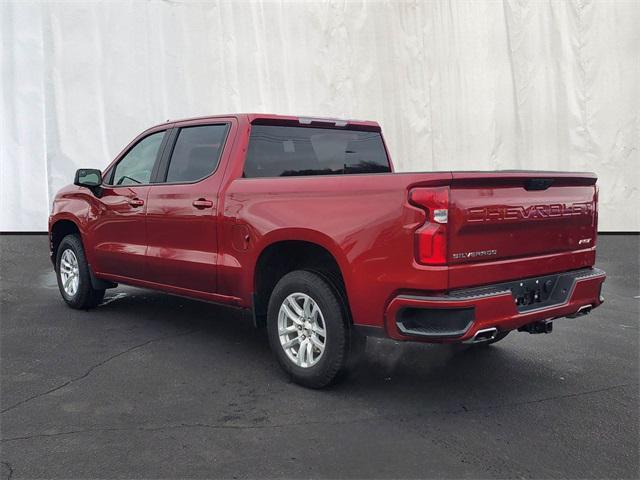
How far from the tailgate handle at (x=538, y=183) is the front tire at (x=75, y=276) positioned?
447 centimetres

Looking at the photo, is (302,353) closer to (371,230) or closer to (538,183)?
(371,230)

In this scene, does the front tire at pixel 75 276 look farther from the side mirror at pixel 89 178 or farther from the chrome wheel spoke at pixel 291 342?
the chrome wheel spoke at pixel 291 342

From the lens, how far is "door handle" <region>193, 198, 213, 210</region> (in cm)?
472

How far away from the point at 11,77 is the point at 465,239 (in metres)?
9.80

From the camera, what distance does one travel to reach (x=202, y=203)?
479 cm

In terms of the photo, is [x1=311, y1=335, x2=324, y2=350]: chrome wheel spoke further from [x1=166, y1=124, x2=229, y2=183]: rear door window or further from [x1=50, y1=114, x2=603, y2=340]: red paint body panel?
[x1=166, y1=124, x2=229, y2=183]: rear door window

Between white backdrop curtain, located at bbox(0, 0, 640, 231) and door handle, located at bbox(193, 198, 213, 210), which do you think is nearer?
door handle, located at bbox(193, 198, 213, 210)

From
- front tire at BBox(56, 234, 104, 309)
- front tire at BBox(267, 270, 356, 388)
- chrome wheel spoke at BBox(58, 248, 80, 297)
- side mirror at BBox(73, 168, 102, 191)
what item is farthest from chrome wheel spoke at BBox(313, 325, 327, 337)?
chrome wheel spoke at BBox(58, 248, 80, 297)

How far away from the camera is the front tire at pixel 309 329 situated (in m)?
3.84

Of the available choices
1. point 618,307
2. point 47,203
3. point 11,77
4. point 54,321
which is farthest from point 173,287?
point 11,77

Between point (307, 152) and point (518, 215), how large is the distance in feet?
6.39

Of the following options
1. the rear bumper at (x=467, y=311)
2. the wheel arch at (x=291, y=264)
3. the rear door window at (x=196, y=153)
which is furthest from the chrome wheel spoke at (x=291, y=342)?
the rear door window at (x=196, y=153)

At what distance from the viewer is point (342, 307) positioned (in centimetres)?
386

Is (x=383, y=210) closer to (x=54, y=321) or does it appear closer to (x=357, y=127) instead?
(x=357, y=127)
